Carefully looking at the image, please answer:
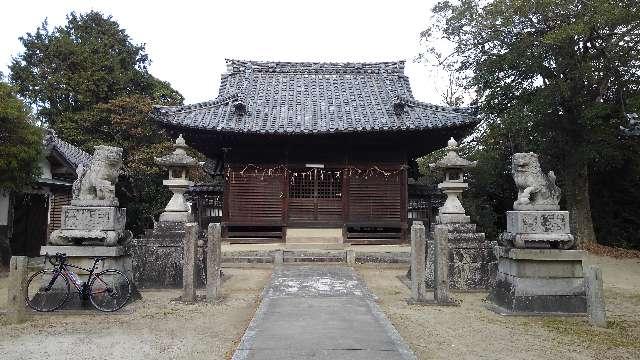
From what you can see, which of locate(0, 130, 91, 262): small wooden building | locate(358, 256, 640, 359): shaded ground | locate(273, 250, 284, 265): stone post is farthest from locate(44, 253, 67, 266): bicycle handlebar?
locate(0, 130, 91, 262): small wooden building

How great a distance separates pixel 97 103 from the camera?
91.8 feet

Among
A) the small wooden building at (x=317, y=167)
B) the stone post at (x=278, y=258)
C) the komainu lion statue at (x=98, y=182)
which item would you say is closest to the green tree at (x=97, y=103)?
the small wooden building at (x=317, y=167)

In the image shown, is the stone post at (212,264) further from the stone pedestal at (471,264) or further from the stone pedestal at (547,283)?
the stone pedestal at (547,283)

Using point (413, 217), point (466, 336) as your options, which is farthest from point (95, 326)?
point (413, 217)

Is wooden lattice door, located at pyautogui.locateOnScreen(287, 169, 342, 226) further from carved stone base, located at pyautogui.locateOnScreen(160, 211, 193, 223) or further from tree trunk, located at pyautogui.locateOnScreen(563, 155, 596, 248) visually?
tree trunk, located at pyautogui.locateOnScreen(563, 155, 596, 248)

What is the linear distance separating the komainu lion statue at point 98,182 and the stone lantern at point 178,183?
2788mm

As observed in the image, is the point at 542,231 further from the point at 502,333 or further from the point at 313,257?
the point at 313,257

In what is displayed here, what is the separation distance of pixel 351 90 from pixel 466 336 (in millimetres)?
14630

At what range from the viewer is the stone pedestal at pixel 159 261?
1102cm

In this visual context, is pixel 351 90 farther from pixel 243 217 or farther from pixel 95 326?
pixel 95 326

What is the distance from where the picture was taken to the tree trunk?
20.5 m

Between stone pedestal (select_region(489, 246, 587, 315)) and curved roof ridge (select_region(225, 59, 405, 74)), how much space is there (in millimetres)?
14367

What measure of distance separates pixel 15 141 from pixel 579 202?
21.7m

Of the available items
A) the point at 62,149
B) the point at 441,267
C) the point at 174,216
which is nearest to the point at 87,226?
the point at 174,216
